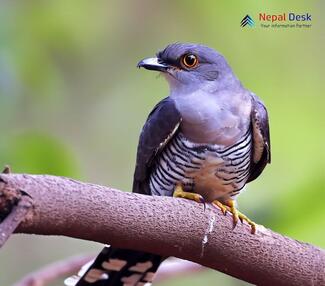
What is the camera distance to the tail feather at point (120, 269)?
3201 mm

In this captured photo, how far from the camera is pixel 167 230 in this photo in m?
2.54

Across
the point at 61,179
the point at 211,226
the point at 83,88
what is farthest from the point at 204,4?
the point at 61,179

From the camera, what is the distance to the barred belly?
3.34 m

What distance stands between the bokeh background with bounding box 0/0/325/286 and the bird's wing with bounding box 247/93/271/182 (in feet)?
0.80

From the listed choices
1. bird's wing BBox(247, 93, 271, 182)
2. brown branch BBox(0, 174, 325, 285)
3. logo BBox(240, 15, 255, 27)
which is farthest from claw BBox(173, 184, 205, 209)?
logo BBox(240, 15, 255, 27)

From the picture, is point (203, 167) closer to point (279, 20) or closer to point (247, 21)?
point (247, 21)

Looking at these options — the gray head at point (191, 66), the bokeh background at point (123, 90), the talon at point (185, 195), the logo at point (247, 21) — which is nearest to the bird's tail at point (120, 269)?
the talon at point (185, 195)

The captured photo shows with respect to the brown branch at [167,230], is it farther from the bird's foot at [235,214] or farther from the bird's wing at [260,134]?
the bird's wing at [260,134]

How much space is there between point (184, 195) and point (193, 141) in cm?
23

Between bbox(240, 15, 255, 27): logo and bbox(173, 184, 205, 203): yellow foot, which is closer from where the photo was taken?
bbox(173, 184, 205, 203): yellow foot

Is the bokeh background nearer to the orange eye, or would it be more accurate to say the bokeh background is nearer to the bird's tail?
the bird's tail

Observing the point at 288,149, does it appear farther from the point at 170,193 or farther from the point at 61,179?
the point at 61,179

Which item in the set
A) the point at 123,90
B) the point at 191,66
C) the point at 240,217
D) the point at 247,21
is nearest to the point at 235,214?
the point at 240,217

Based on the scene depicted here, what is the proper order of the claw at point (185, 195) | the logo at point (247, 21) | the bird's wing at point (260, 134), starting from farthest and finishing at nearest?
the logo at point (247, 21), the bird's wing at point (260, 134), the claw at point (185, 195)
